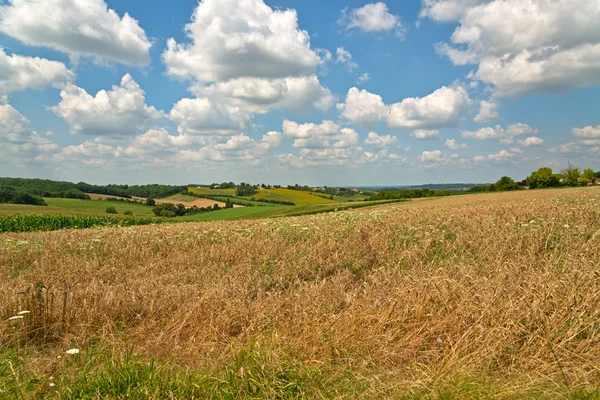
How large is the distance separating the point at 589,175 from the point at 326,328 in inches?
5027

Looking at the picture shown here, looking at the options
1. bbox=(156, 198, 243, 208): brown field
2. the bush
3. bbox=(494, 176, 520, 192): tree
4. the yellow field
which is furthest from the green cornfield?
bbox=(494, 176, 520, 192): tree

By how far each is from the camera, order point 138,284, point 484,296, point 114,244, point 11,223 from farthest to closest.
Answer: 1. point 11,223
2. point 114,244
3. point 138,284
4. point 484,296

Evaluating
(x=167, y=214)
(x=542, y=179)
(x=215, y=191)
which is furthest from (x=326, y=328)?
(x=542, y=179)

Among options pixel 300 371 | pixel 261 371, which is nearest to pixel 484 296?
pixel 300 371

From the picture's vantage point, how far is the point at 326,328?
4.36 m

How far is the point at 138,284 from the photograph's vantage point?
6.68m

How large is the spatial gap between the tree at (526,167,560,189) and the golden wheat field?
Answer: 108 metres

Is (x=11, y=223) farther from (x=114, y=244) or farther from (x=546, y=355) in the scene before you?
(x=546, y=355)

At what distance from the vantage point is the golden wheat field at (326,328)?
3160mm

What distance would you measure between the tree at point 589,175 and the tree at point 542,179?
694 centimetres

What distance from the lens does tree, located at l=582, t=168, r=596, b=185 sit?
309 feet

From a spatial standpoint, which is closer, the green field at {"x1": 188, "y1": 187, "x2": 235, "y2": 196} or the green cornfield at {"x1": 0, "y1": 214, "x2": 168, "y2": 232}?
the green cornfield at {"x1": 0, "y1": 214, "x2": 168, "y2": 232}

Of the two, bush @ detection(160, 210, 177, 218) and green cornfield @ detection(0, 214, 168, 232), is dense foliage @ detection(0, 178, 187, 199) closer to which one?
bush @ detection(160, 210, 177, 218)

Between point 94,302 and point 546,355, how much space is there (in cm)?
568
